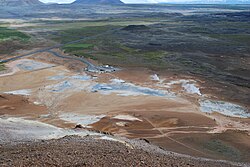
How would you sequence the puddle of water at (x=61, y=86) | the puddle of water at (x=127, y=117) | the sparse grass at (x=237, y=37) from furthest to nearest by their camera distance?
the sparse grass at (x=237, y=37), the puddle of water at (x=61, y=86), the puddle of water at (x=127, y=117)

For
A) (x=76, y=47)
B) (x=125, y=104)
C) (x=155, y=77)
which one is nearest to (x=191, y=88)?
(x=155, y=77)

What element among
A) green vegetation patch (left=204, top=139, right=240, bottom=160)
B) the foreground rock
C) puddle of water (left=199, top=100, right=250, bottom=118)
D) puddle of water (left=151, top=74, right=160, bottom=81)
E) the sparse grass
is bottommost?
green vegetation patch (left=204, top=139, right=240, bottom=160)

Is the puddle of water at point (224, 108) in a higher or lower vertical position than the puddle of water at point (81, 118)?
higher

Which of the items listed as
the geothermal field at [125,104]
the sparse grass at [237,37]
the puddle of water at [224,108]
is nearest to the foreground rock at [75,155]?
the geothermal field at [125,104]

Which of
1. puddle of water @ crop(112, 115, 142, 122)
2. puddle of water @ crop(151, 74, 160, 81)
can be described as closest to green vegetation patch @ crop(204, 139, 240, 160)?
puddle of water @ crop(112, 115, 142, 122)

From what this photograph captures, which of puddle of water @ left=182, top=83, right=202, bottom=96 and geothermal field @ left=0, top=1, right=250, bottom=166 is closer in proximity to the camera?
geothermal field @ left=0, top=1, right=250, bottom=166

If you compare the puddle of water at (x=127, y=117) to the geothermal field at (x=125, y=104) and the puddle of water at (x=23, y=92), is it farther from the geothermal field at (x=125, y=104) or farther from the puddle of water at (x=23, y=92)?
the puddle of water at (x=23, y=92)

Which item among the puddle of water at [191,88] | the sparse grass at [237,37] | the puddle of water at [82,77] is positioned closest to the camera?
the puddle of water at [191,88]

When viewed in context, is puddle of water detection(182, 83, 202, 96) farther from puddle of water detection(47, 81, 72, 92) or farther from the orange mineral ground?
puddle of water detection(47, 81, 72, 92)
